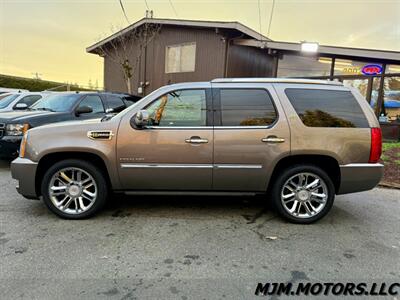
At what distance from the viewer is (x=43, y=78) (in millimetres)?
26656

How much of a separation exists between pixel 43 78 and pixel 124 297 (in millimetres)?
28485

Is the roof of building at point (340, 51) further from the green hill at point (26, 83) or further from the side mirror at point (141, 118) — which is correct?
the green hill at point (26, 83)

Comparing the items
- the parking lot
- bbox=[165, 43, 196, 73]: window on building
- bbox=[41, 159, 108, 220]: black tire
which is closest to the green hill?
bbox=[165, 43, 196, 73]: window on building

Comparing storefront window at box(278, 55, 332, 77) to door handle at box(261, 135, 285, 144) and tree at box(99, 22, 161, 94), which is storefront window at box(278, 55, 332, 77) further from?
door handle at box(261, 135, 285, 144)

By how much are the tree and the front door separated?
13456 millimetres

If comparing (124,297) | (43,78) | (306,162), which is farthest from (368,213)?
(43,78)

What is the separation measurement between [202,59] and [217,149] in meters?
11.5

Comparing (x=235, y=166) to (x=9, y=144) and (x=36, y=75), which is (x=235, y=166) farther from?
(x=36, y=75)

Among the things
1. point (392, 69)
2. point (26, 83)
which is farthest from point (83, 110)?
point (26, 83)

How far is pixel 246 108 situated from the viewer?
13.3 feet

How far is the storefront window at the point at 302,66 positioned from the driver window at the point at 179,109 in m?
10.6

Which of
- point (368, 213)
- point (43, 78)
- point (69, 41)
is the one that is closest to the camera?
point (368, 213)

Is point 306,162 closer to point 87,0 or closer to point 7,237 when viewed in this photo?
point 7,237

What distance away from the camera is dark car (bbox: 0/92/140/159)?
623cm
